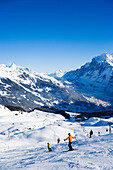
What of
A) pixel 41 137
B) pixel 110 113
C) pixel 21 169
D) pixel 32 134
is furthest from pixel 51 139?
pixel 110 113

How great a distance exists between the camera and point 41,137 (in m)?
61.7

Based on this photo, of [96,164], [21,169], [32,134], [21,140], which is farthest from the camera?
[32,134]

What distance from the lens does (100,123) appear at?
323 ft

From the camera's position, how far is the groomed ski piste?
14.5 meters

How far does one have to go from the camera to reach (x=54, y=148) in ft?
92.3

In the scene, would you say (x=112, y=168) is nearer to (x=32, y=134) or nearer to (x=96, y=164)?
(x=96, y=164)

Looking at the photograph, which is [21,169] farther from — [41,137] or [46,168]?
[41,137]

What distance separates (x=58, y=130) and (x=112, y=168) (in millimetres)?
60637

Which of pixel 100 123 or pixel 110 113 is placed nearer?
pixel 100 123

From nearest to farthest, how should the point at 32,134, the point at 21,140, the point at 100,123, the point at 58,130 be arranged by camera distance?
1. the point at 21,140
2. the point at 32,134
3. the point at 58,130
4. the point at 100,123

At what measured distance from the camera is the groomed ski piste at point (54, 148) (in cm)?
1448

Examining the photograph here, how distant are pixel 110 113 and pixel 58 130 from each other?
3817 inches

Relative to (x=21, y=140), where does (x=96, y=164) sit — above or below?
above

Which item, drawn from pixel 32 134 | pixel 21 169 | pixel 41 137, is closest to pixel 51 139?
pixel 41 137
